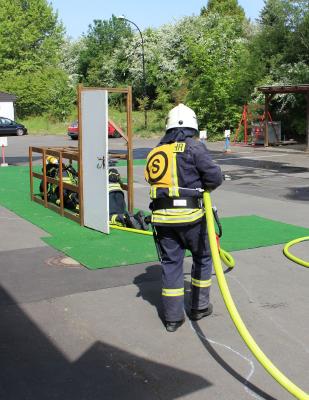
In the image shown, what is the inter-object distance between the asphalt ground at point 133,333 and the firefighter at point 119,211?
1.48 metres

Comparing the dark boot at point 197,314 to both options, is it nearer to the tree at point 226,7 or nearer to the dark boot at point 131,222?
the dark boot at point 131,222

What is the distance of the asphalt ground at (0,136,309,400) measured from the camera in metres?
3.58

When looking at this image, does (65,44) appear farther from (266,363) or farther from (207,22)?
(266,363)

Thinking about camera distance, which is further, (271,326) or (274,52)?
(274,52)

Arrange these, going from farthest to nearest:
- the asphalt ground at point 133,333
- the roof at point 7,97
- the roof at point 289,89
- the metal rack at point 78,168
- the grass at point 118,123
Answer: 1. the roof at point 7,97
2. the grass at point 118,123
3. the roof at point 289,89
4. the metal rack at point 78,168
5. the asphalt ground at point 133,333

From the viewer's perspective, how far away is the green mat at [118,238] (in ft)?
22.0

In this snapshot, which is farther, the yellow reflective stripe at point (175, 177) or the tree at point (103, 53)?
the tree at point (103, 53)

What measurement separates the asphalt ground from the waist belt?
72 centimetres

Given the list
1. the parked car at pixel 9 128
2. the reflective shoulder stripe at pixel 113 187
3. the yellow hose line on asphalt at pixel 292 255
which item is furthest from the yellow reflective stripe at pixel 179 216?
the parked car at pixel 9 128

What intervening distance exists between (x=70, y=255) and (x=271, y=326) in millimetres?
3002

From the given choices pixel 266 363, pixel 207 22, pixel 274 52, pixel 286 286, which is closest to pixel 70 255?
pixel 286 286

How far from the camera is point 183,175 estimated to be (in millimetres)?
4430

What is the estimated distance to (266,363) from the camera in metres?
3.46

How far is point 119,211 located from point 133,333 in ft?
14.3
